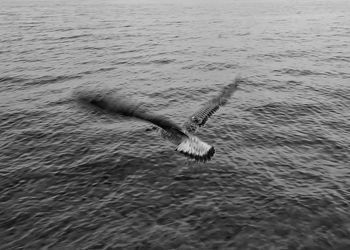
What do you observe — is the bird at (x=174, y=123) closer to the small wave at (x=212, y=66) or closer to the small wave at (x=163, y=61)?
the small wave at (x=212, y=66)

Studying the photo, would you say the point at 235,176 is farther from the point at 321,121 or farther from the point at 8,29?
the point at 8,29

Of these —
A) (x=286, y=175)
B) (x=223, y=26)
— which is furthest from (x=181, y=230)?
(x=223, y=26)

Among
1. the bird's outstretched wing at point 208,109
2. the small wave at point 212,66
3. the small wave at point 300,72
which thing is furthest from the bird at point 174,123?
the small wave at point 300,72

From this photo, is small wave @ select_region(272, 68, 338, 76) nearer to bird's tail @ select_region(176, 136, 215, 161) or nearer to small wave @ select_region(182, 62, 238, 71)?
small wave @ select_region(182, 62, 238, 71)

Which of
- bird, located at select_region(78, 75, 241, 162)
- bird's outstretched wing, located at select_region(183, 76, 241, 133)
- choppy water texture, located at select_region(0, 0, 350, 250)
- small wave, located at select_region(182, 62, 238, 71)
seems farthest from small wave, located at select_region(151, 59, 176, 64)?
bird, located at select_region(78, 75, 241, 162)

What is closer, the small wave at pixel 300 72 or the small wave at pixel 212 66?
the small wave at pixel 300 72
